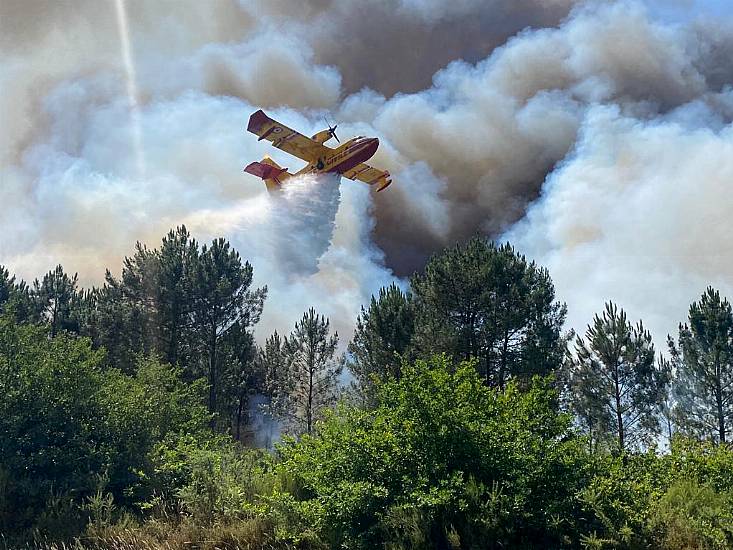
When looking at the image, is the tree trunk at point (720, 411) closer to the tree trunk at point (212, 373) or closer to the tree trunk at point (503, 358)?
the tree trunk at point (503, 358)

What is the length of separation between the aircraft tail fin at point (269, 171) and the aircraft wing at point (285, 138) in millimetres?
9510

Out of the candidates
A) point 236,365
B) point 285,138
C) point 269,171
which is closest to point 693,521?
point 236,365

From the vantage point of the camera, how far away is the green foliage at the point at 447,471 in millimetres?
9578

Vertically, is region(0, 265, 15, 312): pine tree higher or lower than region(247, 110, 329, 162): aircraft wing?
lower

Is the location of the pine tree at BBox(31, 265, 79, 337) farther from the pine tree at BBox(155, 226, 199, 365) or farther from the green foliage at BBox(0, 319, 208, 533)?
the green foliage at BBox(0, 319, 208, 533)

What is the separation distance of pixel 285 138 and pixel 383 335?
1587 cm

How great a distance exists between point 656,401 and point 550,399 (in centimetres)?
2233

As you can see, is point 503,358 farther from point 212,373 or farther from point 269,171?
point 269,171

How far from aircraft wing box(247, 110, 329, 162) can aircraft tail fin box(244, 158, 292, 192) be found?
31.2 ft

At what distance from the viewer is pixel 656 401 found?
101 ft

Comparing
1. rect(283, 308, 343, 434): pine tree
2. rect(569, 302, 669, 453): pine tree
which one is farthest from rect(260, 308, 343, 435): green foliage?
rect(569, 302, 669, 453): pine tree

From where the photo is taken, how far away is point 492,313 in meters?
29.2

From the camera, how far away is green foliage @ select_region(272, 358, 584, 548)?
958 cm

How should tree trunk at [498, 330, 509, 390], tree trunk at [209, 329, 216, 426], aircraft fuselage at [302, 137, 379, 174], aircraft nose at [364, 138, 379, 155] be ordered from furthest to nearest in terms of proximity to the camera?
aircraft fuselage at [302, 137, 379, 174]
aircraft nose at [364, 138, 379, 155]
tree trunk at [209, 329, 216, 426]
tree trunk at [498, 330, 509, 390]
